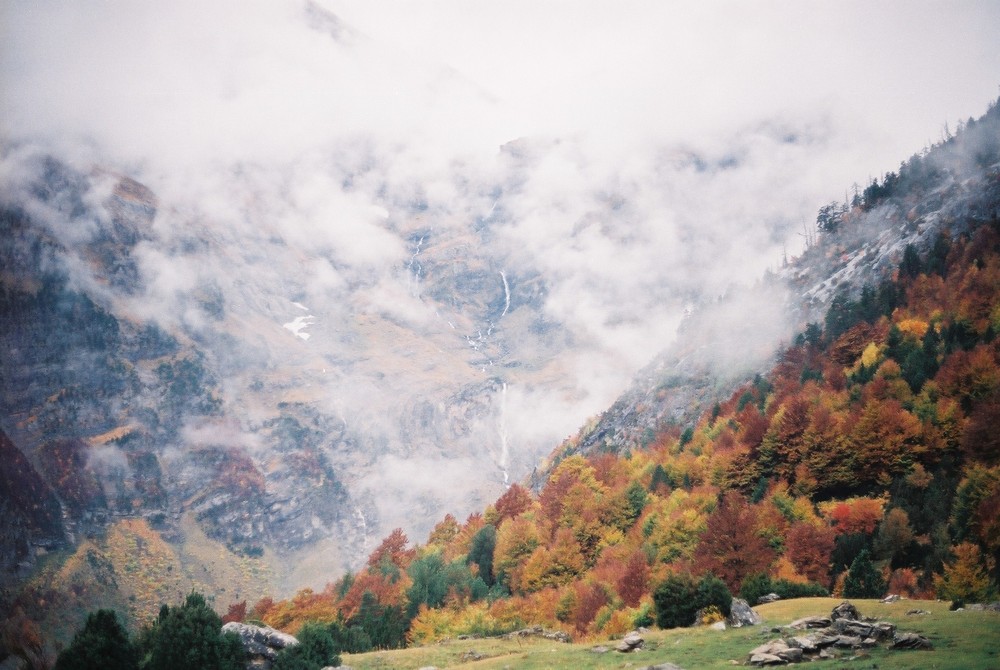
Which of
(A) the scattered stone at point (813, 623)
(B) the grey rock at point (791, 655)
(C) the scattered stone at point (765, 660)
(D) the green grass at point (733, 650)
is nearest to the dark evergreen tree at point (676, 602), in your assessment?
(D) the green grass at point (733, 650)

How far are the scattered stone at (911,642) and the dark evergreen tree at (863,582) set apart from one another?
87.1ft

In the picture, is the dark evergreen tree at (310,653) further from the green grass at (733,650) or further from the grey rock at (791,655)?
the grey rock at (791,655)

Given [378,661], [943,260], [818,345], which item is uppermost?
[943,260]

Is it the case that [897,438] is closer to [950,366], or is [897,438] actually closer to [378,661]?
[950,366]

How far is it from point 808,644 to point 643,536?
2239 inches

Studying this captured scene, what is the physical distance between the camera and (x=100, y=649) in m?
38.7

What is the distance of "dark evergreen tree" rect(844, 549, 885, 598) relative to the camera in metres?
54.0

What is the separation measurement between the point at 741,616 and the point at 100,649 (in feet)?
122

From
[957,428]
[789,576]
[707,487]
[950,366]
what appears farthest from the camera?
[707,487]

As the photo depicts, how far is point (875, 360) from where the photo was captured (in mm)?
101188

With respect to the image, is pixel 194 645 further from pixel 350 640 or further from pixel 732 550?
pixel 732 550

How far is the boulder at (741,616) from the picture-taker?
41.2m

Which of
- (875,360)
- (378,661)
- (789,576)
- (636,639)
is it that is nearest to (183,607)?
(378,661)

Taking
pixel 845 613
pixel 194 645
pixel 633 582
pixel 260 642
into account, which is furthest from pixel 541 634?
pixel 194 645
